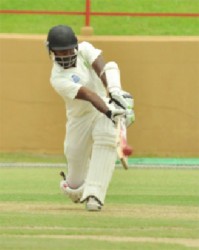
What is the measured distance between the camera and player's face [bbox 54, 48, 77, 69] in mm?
12445

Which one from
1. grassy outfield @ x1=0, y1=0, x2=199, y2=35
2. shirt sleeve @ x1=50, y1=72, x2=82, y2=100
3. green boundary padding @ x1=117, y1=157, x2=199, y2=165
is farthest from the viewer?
grassy outfield @ x1=0, y1=0, x2=199, y2=35

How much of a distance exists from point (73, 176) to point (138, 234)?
2758 mm

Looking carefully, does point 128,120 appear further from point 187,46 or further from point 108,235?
point 187,46

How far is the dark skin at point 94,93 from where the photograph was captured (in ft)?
40.4

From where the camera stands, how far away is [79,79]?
12.6m

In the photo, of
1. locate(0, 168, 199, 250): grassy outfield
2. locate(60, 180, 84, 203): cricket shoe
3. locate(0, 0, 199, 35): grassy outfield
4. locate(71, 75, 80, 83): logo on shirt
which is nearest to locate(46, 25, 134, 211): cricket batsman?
locate(71, 75, 80, 83): logo on shirt

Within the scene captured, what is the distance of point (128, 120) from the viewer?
12.5m

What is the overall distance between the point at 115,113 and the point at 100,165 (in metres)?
0.57

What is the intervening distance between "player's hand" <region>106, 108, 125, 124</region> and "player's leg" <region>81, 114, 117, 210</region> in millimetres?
284

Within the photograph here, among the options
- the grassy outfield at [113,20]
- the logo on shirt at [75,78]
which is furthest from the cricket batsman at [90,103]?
the grassy outfield at [113,20]

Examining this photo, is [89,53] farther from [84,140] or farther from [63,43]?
[84,140]

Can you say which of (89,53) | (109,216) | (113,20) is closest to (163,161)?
(113,20)

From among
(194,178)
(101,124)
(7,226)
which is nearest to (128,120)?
(101,124)

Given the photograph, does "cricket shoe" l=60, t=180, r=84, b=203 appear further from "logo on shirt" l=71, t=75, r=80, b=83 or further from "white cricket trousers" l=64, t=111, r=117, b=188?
"logo on shirt" l=71, t=75, r=80, b=83
